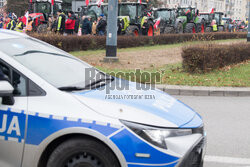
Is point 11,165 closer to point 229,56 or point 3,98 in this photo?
point 3,98

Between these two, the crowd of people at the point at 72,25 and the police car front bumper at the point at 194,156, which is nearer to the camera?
the police car front bumper at the point at 194,156

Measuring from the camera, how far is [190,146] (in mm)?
3283

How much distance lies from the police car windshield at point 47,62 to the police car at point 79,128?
0.04 meters

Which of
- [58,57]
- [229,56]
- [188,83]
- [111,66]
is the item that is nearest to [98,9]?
[111,66]

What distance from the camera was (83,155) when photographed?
127 inches

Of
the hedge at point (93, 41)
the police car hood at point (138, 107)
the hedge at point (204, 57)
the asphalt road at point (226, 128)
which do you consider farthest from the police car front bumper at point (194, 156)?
the hedge at point (93, 41)

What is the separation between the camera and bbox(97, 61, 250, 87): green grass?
10.2 meters

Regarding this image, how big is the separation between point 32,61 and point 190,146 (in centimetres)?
177

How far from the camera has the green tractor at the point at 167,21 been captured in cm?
2930

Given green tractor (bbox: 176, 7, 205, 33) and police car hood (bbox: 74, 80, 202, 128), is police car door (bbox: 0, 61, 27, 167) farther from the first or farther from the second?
green tractor (bbox: 176, 7, 205, 33)

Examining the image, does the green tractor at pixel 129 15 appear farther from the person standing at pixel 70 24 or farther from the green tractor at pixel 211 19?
the green tractor at pixel 211 19

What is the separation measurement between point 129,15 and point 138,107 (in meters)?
21.0

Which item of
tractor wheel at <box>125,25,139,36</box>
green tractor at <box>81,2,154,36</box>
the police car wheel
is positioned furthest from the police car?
tractor wheel at <box>125,25,139,36</box>

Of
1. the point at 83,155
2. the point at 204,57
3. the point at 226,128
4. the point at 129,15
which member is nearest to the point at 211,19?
the point at 129,15
